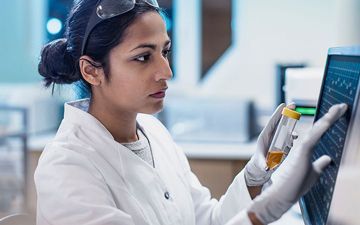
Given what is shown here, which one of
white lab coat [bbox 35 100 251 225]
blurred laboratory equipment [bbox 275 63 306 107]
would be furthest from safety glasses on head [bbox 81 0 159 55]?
blurred laboratory equipment [bbox 275 63 306 107]

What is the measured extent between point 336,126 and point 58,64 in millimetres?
768

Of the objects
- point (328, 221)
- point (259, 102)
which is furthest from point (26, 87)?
point (328, 221)

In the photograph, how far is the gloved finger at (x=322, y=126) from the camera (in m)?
0.82

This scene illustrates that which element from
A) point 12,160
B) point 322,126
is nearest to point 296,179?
point 322,126

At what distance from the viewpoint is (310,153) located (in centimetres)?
81

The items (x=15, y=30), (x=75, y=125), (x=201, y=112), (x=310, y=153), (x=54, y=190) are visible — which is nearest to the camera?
(x=310, y=153)

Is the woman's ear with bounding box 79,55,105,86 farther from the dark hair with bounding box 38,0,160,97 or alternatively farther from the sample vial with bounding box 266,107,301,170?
the sample vial with bounding box 266,107,301,170

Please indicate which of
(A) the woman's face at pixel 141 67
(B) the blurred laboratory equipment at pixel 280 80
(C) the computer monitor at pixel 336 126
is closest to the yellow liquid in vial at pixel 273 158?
(C) the computer monitor at pixel 336 126

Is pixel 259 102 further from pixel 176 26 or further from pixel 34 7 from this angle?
pixel 34 7

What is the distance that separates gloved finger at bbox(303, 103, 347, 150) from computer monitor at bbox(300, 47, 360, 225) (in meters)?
0.01

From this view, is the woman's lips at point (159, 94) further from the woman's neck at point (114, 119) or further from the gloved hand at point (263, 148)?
the gloved hand at point (263, 148)

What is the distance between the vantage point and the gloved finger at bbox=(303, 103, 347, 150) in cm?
82

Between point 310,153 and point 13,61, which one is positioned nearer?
point 310,153

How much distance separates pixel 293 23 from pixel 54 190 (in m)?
2.28
